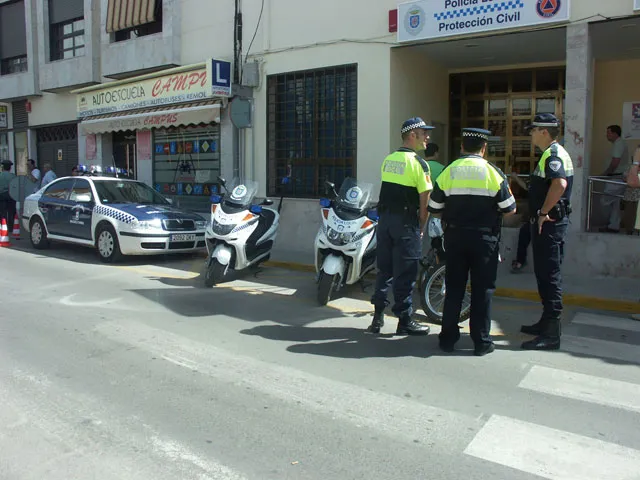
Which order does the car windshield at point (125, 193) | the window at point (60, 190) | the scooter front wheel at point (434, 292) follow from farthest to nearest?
the window at point (60, 190)
the car windshield at point (125, 193)
the scooter front wheel at point (434, 292)

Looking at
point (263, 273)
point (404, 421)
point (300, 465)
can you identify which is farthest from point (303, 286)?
point (300, 465)

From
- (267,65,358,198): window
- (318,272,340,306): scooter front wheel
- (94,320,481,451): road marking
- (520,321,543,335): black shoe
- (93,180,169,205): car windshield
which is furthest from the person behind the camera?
(267,65,358,198): window

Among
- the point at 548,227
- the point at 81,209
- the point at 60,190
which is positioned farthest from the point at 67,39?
the point at 548,227

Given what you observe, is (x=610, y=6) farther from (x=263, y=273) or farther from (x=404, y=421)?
(x=404, y=421)

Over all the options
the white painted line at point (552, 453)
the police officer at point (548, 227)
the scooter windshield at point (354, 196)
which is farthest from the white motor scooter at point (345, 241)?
the white painted line at point (552, 453)

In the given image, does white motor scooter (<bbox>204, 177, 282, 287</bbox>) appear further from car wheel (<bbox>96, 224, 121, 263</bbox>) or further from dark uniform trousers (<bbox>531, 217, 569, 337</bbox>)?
dark uniform trousers (<bbox>531, 217, 569, 337</bbox>)

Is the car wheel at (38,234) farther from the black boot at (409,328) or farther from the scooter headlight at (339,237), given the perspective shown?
the black boot at (409,328)

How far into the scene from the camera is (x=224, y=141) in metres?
13.6

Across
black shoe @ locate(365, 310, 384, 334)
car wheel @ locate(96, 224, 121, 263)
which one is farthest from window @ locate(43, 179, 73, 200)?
black shoe @ locate(365, 310, 384, 334)

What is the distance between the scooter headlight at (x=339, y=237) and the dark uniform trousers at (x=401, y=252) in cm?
123

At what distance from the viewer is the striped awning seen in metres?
14.6

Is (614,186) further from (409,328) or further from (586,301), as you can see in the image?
(409,328)

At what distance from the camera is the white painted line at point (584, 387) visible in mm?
4094

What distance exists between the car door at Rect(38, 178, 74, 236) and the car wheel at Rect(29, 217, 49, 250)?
0.27 meters
